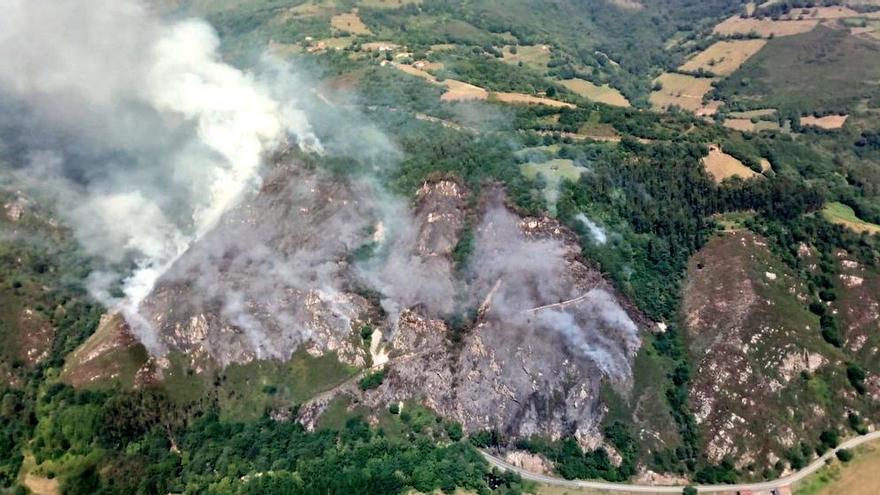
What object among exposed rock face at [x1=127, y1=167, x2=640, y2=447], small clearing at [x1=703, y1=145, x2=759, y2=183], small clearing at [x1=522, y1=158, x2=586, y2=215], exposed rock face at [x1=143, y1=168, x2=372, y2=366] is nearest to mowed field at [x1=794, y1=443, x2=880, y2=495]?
exposed rock face at [x1=127, y1=167, x2=640, y2=447]

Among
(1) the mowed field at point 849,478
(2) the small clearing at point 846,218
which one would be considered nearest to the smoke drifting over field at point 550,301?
(1) the mowed field at point 849,478

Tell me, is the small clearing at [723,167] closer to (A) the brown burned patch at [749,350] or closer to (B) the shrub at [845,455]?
(A) the brown burned patch at [749,350]

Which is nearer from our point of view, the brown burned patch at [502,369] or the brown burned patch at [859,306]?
the brown burned patch at [502,369]

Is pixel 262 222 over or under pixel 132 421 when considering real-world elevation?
over

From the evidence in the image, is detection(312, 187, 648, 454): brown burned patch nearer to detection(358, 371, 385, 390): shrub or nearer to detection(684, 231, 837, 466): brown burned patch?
detection(358, 371, 385, 390): shrub

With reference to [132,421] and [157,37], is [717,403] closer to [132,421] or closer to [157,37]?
[132,421]

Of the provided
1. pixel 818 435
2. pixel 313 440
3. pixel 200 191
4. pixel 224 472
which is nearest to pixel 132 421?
pixel 224 472

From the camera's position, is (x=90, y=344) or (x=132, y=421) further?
(x=90, y=344)
